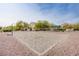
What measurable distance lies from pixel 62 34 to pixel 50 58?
0.82ft

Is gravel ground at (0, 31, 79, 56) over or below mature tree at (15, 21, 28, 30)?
below

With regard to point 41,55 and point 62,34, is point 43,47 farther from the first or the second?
point 62,34

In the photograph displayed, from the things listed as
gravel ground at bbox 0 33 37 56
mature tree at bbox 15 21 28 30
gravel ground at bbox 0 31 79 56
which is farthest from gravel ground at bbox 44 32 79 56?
mature tree at bbox 15 21 28 30

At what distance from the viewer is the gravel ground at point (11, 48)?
1.38 metres

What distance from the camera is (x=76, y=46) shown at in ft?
4.54

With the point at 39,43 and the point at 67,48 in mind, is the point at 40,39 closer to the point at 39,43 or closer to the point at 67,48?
the point at 39,43

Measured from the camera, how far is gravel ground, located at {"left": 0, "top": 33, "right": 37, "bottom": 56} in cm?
138

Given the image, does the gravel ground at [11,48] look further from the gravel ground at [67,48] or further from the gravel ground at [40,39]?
the gravel ground at [67,48]

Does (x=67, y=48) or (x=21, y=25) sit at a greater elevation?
(x=21, y=25)

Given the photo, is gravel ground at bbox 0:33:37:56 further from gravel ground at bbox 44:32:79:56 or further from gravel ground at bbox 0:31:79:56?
gravel ground at bbox 44:32:79:56

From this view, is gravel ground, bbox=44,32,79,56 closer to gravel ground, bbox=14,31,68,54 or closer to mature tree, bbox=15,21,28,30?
gravel ground, bbox=14,31,68,54

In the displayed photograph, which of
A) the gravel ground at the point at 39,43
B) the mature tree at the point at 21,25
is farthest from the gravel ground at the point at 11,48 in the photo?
the mature tree at the point at 21,25

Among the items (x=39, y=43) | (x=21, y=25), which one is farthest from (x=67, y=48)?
(x=21, y=25)

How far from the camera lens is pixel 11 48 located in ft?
4.55
